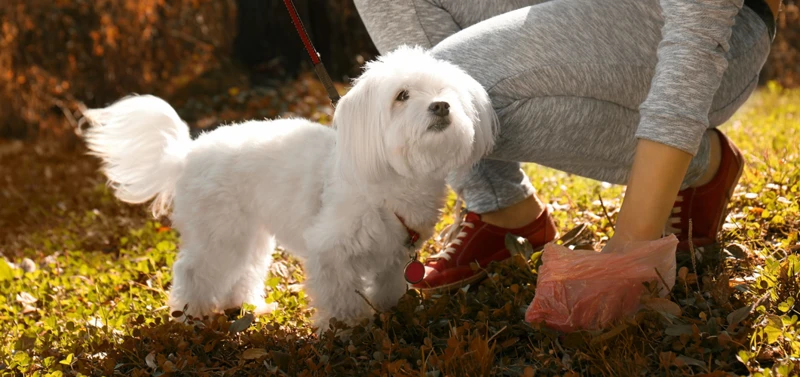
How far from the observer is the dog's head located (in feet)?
6.82

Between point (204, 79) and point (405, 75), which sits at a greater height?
point (405, 75)

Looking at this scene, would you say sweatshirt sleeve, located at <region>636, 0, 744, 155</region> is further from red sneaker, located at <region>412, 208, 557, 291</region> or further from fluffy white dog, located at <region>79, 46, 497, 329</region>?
red sneaker, located at <region>412, 208, 557, 291</region>

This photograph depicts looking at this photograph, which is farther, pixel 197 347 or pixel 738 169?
pixel 738 169

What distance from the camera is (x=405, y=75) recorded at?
83.7 inches

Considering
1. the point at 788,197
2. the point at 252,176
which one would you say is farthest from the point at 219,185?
the point at 788,197

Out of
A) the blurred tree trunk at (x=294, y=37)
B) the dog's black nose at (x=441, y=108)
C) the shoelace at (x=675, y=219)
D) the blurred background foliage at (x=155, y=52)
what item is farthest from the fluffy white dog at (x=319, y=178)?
the blurred tree trunk at (x=294, y=37)

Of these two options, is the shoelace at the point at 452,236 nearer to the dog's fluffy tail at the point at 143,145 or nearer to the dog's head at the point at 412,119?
the dog's head at the point at 412,119

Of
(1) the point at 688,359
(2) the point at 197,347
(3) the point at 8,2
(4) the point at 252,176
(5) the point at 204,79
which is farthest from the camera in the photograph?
(5) the point at 204,79

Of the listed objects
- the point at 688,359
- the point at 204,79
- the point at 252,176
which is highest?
the point at 252,176

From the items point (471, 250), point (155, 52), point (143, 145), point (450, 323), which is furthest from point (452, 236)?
point (155, 52)

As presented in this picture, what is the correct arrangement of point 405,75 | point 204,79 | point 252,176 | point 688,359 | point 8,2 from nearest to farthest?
point 688,359 → point 405,75 → point 252,176 → point 8,2 → point 204,79

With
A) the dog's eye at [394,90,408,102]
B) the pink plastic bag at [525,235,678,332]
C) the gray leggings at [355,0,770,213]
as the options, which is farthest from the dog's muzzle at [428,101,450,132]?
the pink plastic bag at [525,235,678,332]

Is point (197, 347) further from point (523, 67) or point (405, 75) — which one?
point (523, 67)

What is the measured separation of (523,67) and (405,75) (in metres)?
0.40
